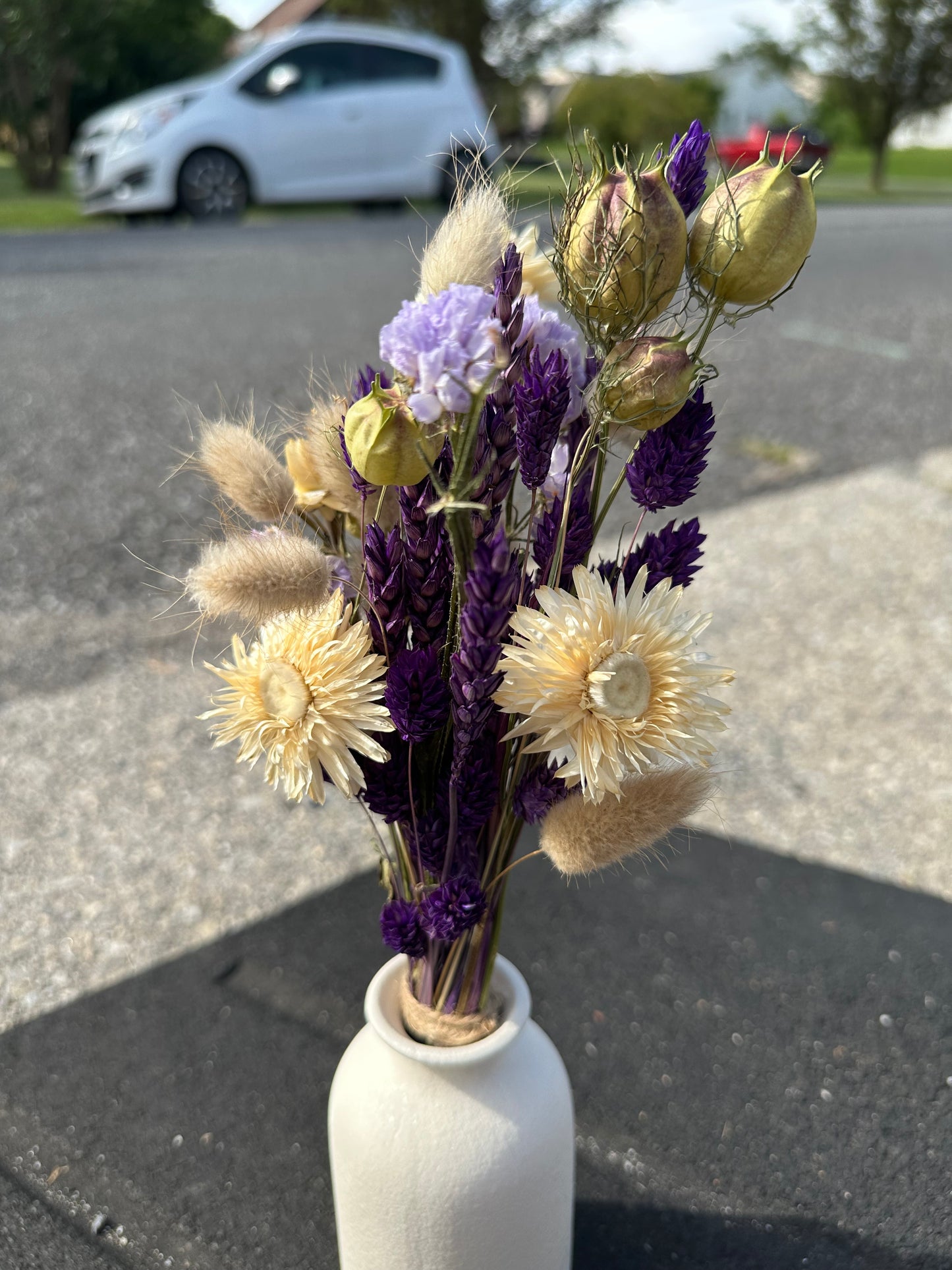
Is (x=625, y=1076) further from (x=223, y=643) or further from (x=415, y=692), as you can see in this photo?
(x=223, y=643)

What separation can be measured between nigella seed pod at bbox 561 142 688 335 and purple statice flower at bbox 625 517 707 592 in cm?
19

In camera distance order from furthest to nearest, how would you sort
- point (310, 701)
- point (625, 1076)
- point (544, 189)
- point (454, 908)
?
point (544, 189) → point (625, 1076) → point (454, 908) → point (310, 701)

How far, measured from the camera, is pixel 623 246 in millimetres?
748

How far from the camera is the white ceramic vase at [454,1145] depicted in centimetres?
98

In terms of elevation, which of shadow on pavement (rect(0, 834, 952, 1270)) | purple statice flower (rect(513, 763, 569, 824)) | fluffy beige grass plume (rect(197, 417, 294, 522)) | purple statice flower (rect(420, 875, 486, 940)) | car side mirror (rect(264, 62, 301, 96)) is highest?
car side mirror (rect(264, 62, 301, 96))

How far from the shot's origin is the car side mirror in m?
8.23

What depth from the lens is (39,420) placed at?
14.3 feet

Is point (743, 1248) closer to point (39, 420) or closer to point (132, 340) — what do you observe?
point (39, 420)

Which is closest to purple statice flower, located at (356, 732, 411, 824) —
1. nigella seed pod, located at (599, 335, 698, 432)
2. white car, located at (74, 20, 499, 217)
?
nigella seed pod, located at (599, 335, 698, 432)

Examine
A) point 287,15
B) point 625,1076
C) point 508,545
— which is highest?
point 287,15

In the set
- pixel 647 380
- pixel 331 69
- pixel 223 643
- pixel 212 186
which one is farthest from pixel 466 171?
pixel 331 69

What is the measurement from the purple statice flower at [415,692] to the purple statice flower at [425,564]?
3 centimetres

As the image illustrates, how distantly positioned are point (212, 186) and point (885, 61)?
17032 mm

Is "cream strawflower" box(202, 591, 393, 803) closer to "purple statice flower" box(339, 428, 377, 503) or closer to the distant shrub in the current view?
"purple statice flower" box(339, 428, 377, 503)
